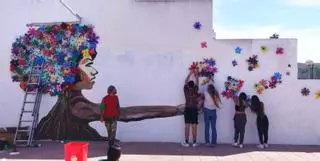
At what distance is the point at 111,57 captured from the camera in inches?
566

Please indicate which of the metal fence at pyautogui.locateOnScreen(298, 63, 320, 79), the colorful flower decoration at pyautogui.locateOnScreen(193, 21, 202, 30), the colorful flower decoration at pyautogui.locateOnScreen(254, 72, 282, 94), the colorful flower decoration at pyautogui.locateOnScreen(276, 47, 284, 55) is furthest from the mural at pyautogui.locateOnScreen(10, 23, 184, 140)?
the metal fence at pyautogui.locateOnScreen(298, 63, 320, 79)

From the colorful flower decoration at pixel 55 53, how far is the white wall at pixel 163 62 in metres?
0.31

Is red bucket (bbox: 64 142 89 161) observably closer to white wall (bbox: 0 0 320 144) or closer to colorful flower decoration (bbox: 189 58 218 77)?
white wall (bbox: 0 0 320 144)

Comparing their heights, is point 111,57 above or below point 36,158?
above

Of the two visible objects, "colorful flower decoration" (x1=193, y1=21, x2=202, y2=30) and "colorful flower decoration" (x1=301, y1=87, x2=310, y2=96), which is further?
"colorful flower decoration" (x1=193, y1=21, x2=202, y2=30)

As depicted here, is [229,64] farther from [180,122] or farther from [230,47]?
[180,122]

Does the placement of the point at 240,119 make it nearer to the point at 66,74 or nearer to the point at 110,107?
the point at 110,107

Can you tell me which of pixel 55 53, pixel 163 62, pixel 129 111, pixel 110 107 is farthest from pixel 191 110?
pixel 55 53

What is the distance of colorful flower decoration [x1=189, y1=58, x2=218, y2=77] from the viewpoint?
14000 millimetres

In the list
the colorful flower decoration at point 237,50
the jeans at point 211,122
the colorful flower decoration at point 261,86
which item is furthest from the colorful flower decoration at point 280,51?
the jeans at point 211,122

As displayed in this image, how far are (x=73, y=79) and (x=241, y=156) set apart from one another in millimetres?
5452

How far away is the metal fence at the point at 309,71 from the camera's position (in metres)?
14.4

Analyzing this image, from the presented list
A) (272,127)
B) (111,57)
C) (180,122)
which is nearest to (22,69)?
(111,57)

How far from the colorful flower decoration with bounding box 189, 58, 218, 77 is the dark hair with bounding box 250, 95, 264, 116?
1349 millimetres
